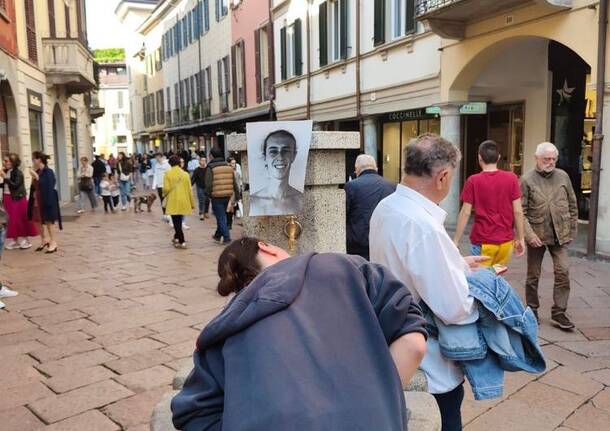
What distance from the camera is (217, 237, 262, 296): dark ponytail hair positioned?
1.48 meters

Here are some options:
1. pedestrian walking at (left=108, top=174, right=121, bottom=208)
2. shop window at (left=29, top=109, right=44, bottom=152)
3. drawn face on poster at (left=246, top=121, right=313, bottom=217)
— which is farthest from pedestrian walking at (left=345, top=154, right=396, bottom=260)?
pedestrian walking at (left=108, top=174, right=121, bottom=208)

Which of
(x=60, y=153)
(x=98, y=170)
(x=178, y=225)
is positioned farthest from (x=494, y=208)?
(x=60, y=153)

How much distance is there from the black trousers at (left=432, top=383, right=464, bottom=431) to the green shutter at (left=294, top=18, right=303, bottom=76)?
17092 millimetres

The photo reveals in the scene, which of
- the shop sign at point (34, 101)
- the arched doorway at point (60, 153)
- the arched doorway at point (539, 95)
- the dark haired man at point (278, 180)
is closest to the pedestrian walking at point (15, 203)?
the shop sign at point (34, 101)

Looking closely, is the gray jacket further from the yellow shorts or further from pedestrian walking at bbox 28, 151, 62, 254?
pedestrian walking at bbox 28, 151, 62, 254

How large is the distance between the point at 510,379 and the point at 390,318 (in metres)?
2.91

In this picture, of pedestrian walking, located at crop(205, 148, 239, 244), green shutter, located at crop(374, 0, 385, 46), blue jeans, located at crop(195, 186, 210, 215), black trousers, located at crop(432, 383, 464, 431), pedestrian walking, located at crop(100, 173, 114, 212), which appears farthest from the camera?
pedestrian walking, located at crop(100, 173, 114, 212)

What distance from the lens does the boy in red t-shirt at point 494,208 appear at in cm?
461

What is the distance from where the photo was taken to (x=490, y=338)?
197 cm

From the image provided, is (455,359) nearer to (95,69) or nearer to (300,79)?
(300,79)

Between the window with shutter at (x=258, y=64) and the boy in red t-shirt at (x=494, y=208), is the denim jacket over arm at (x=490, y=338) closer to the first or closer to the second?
the boy in red t-shirt at (x=494, y=208)

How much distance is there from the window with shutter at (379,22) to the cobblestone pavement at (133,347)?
7691 mm

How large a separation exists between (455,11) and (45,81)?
12141 millimetres

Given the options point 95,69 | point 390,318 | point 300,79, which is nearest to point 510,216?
point 390,318
